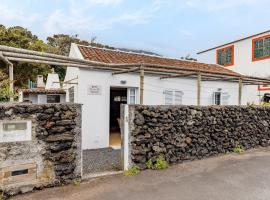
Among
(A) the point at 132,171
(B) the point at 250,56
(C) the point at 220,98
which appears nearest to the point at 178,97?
(C) the point at 220,98

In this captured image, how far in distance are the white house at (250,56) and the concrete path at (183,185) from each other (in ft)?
40.8

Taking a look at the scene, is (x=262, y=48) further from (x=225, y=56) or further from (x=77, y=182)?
(x=77, y=182)

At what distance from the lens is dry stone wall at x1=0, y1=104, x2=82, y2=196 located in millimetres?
3969

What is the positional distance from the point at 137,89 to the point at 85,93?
2.59m

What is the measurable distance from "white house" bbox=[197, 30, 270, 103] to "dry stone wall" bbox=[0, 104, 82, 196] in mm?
15859

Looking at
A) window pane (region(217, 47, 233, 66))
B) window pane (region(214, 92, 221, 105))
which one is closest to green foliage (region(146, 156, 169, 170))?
window pane (region(214, 92, 221, 105))

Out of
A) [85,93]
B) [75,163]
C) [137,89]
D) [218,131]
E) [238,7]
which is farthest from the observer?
[238,7]

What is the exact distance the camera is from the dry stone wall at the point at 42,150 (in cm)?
397

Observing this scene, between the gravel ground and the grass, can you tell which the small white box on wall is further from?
the gravel ground

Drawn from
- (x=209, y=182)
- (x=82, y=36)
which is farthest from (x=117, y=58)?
(x=82, y=36)

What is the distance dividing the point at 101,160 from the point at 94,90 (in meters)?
3.14

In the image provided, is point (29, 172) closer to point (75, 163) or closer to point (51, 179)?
point (51, 179)

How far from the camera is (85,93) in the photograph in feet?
26.8

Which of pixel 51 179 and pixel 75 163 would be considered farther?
pixel 75 163
